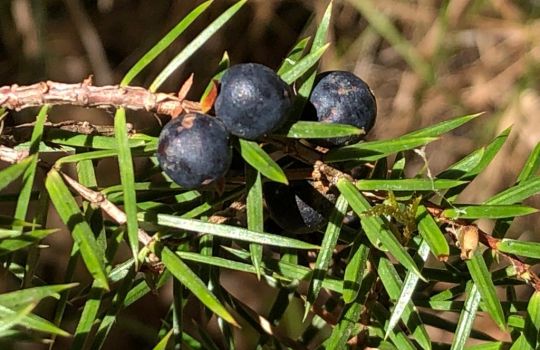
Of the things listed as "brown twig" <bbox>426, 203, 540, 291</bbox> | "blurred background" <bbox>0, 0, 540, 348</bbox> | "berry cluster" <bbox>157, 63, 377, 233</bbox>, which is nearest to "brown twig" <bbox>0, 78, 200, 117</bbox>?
"berry cluster" <bbox>157, 63, 377, 233</bbox>

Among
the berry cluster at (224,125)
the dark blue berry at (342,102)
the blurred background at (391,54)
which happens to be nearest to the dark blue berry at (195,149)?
the berry cluster at (224,125)

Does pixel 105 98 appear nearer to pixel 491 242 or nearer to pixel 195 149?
pixel 195 149

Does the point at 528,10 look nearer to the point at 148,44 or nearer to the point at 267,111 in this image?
the point at 148,44

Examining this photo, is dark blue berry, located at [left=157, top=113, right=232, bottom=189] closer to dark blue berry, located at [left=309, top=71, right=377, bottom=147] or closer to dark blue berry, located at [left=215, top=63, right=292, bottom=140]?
dark blue berry, located at [left=215, top=63, right=292, bottom=140]

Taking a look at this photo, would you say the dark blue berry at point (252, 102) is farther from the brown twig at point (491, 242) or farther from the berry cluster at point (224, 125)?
the brown twig at point (491, 242)

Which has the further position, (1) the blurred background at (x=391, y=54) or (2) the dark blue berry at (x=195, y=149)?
(1) the blurred background at (x=391, y=54)
